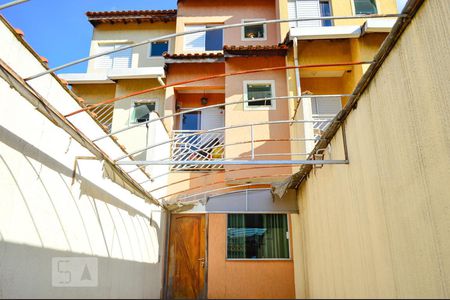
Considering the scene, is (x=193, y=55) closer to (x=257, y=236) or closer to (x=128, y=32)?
(x=128, y=32)

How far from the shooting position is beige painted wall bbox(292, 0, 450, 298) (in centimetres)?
251

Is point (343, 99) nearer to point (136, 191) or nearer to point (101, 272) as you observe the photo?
point (136, 191)

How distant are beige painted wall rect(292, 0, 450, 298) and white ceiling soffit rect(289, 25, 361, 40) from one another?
5936 mm

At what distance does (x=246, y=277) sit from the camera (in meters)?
9.62

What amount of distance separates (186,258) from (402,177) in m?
7.75

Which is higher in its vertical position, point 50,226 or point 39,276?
point 50,226

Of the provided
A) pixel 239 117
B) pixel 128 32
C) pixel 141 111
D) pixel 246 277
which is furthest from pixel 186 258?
pixel 128 32

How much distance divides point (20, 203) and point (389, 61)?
12.7ft

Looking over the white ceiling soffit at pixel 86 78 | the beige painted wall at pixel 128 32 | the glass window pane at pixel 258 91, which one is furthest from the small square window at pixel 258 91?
the white ceiling soffit at pixel 86 78

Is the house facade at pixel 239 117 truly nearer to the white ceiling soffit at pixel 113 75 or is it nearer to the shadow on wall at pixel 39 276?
the white ceiling soffit at pixel 113 75

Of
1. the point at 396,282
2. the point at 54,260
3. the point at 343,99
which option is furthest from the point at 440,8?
the point at 343,99

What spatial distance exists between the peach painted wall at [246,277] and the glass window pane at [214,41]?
268 inches

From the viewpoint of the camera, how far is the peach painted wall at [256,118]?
974 cm

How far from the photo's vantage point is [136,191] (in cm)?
657
